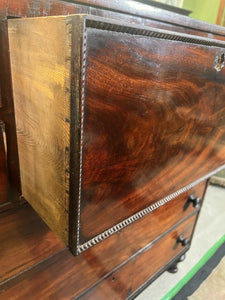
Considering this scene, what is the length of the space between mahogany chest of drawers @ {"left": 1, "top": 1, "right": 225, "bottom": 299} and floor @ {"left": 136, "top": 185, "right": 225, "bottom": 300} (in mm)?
707

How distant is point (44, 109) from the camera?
0.47 metres

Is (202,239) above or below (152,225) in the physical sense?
below

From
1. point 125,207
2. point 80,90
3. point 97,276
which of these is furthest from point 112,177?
point 97,276

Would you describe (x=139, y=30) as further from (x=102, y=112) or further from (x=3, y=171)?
(x=3, y=171)

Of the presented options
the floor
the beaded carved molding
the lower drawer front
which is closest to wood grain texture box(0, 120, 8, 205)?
the beaded carved molding

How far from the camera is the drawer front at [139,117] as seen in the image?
0.41 metres

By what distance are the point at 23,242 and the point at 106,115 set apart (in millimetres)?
429

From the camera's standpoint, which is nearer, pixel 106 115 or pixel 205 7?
pixel 106 115

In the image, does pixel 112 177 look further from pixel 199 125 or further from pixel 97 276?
pixel 97 276

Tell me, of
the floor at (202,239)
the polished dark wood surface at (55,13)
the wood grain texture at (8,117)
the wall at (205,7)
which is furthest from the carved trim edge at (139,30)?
the wall at (205,7)

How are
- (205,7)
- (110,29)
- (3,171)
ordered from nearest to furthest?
1. (110,29)
2. (3,171)
3. (205,7)

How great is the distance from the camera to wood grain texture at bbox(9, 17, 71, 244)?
400 mm

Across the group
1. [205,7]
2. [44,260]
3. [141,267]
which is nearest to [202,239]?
[141,267]

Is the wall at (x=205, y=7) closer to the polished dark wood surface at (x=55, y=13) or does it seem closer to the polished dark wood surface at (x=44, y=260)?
the polished dark wood surface at (x=55, y=13)
